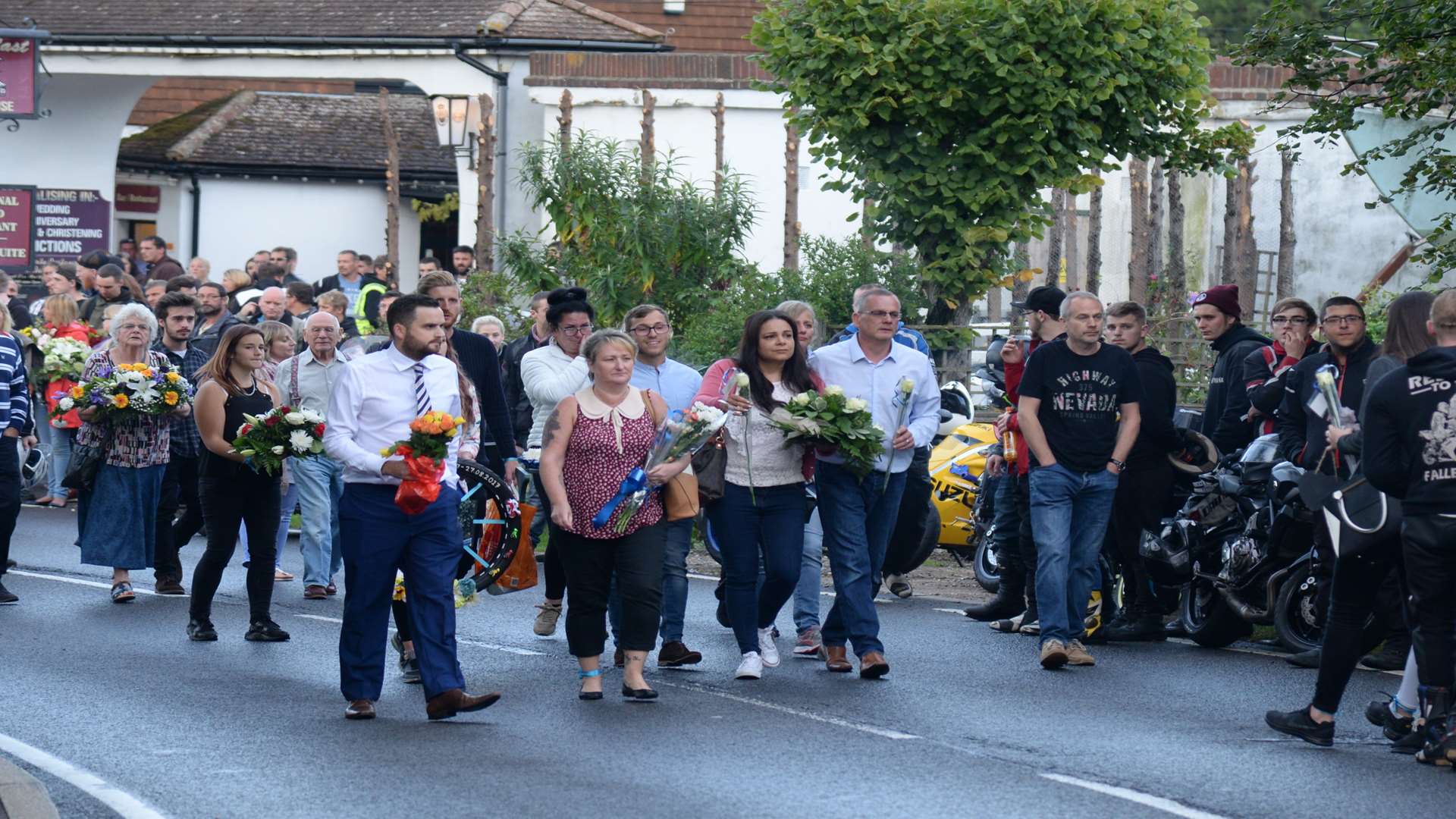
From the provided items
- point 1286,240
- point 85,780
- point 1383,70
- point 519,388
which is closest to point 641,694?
point 85,780

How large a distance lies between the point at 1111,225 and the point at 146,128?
20.6 metres

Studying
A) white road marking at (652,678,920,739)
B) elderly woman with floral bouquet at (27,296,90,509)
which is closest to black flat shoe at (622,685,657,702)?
white road marking at (652,678,920,739)

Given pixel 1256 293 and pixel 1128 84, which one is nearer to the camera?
pixel 1128 84

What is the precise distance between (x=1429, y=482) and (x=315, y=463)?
7990mm

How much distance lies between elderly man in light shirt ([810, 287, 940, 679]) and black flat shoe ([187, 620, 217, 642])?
365 cm

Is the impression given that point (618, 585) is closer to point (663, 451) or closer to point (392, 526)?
point (663, 451)

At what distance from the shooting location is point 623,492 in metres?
9.39

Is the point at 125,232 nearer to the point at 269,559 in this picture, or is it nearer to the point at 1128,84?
the point at 1128,84

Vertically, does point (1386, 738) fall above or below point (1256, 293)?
below

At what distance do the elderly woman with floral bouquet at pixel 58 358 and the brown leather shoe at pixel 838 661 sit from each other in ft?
28.1

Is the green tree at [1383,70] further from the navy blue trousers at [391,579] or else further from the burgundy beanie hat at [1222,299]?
the navy blue trousers at [391,579]

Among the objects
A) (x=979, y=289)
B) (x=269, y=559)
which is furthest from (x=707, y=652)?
(x=979, y=289)

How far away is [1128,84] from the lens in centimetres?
1741

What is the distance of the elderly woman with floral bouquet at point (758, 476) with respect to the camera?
10.1 meters
